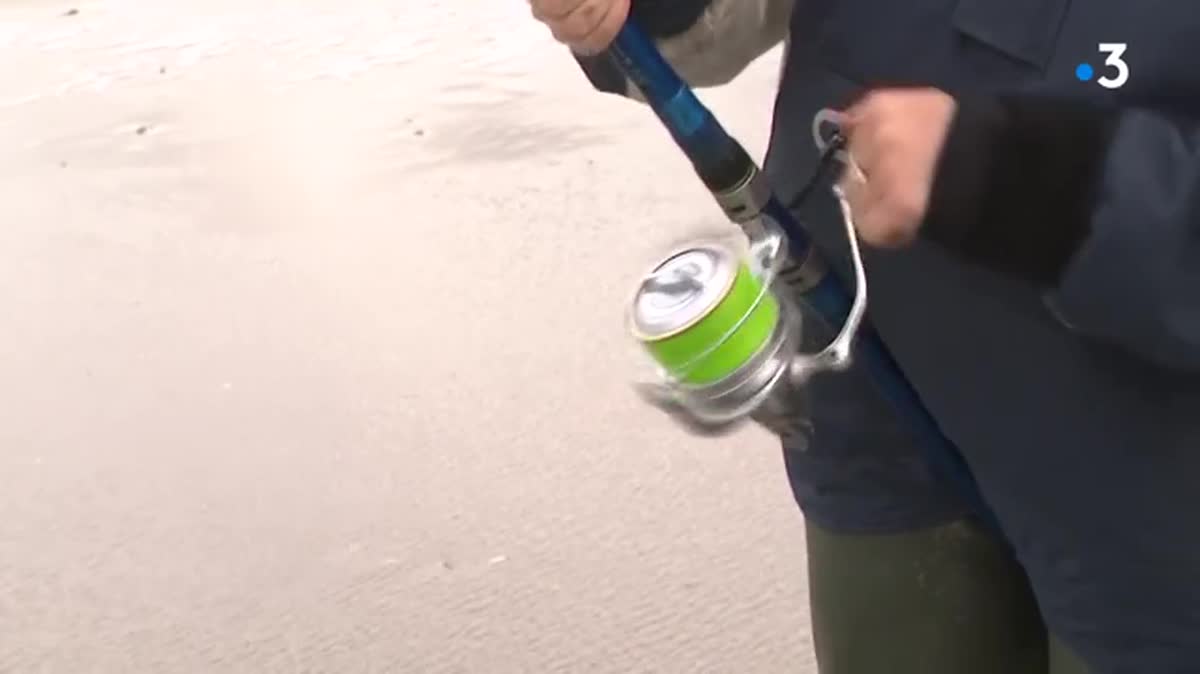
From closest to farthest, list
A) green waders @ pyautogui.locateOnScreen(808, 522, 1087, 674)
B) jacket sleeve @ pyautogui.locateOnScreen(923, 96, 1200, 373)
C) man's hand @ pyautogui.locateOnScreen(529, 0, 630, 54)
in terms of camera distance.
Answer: jacket sleeve @ pyautogui.locateOnScreen(923, 96, 1200, 373) → man's hand @ pyautogui.locateOnScreen(529, 0, 630, 54) → green waders @ pyautogui.locateOnScreen(808, 522, 1087, 674)

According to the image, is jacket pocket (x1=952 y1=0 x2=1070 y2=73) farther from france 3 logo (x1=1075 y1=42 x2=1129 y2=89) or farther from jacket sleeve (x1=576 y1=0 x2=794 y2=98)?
jacket sleeve (x1=576 y1=0 x2=794 y2=98)

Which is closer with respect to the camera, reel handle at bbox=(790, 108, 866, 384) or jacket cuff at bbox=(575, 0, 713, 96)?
reel handle at bbox=(790, 108, 866, 384)

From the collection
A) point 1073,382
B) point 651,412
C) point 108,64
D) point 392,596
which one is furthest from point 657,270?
point 108,64

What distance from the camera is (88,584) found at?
138cm

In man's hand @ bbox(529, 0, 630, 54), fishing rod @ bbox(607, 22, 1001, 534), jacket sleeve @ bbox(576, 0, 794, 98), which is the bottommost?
fishing rod @ bbox(607, 22, 1001, 534)

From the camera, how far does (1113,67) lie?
0.48m

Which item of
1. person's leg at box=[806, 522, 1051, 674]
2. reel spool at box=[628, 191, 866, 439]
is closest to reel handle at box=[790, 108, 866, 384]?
reel spool at box=[628, 191, 866, 439]

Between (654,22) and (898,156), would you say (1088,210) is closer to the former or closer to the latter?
(898,156)

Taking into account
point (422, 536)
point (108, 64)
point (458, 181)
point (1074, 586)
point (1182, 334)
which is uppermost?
point (1182, 334)

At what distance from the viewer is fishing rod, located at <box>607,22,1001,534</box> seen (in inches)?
20.6

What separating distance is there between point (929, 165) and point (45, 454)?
4.33 feet

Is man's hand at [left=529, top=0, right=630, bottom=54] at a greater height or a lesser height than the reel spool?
greater

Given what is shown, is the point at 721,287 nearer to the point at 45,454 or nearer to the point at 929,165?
the point at 929,165

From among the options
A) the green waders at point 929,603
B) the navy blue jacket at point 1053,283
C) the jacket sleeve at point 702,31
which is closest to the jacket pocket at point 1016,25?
the navy blue jacket at point 1053,283
